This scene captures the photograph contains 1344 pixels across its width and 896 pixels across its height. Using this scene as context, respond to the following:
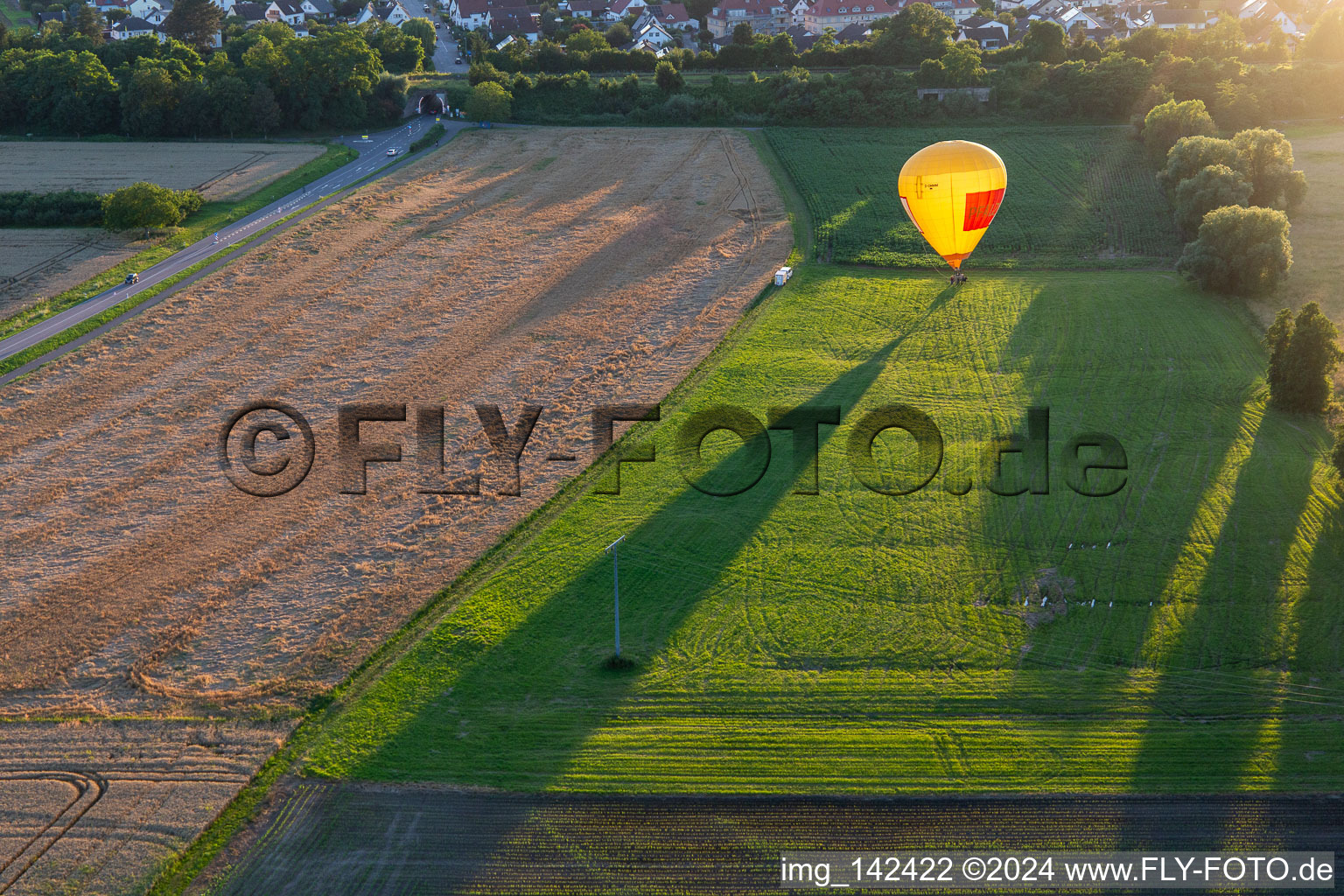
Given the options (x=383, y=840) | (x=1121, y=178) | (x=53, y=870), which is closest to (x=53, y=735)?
(x=53, y=870)

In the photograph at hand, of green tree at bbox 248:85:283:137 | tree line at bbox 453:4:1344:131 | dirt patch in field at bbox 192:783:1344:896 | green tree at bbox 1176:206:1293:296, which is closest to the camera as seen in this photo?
dirt patch in field at bbox 192:783:1344:896

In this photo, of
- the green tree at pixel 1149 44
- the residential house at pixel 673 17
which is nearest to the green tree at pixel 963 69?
the green tree at pixel 1149 44

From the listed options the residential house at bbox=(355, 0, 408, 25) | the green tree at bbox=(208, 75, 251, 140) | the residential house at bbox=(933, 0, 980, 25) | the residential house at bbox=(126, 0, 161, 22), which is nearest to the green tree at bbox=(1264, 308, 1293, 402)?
the green tree at bbox=(208, 75, 251, 140)

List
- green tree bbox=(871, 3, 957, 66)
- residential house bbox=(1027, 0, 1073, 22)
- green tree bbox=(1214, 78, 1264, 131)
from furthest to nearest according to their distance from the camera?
residential house bbox=(1027, 0, 1073, 22) < green tree bbox=(871, 3, 957, 66) < green tree bbox=(1214, 78, 1264, 131)

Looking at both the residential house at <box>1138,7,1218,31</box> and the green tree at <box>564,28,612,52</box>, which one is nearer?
the green tree at <box>564,28,612,52</box>

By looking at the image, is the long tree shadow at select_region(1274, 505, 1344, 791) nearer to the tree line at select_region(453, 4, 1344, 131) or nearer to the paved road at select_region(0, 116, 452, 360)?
the paved road at select_region(0, 116, 452, 360)

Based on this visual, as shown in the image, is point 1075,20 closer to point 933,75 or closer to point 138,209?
point 933,75

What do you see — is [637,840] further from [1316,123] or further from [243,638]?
[1316,123]

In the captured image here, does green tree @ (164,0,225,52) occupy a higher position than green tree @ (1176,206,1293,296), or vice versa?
green tree @ (164,0,225,52)

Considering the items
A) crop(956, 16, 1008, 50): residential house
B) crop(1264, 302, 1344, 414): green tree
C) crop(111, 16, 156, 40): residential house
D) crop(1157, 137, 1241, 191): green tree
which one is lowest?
crop(1264, 302, 1344, 414): green tree
